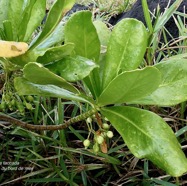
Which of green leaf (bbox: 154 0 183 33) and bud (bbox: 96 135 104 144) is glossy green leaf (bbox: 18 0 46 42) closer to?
bud (bbox: 96 135 104 144)

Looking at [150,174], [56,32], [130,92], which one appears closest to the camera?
[130,92]

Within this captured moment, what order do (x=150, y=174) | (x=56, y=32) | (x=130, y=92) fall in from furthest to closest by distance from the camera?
1. (x=150, y=174)
2. (x=56, y=32)
3. (x=130, y=92)

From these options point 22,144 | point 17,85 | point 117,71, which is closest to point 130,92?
point 117,71

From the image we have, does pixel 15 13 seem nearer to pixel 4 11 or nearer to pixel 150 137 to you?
pixel 4 11

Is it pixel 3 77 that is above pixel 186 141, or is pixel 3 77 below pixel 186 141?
above

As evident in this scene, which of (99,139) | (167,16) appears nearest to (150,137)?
(99,139)

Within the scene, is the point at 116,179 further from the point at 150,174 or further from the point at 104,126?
the point at 104,126

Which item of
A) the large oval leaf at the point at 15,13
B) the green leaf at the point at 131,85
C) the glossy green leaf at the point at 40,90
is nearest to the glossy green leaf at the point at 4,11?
the large oval leaf at the point at 15,13
